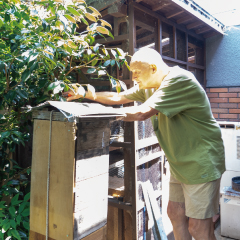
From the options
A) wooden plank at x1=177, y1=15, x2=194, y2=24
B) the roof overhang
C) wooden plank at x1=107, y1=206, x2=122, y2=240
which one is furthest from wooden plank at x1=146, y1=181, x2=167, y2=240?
wooden plank at x1=177, y1=15, x2=194, y2=24

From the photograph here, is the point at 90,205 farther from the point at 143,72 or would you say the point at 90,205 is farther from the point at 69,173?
the point at 143,72

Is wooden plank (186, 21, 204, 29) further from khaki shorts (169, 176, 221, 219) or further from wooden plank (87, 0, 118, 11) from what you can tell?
khaki shorts (169, 176, 221, 219)

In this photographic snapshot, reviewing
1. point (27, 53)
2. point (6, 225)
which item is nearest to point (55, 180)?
point (6, 225)

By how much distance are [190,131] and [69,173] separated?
95cm

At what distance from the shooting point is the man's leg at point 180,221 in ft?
7.38

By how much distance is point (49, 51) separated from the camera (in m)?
1.82

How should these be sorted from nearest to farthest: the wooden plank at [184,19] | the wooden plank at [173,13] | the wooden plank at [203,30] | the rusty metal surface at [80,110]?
the rusty metal surface at [80,110], the wooden plank at [173,13], the wooden plank at [184,19], the wooden plank at [203,30]

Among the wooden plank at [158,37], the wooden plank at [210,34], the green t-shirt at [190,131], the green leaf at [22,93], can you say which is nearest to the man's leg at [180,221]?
the green t-shirt at [190,131]

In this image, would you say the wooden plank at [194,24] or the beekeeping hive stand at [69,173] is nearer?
the beekeeping hive stand at [69,173]

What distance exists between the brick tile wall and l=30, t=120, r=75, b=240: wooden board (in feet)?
10.5

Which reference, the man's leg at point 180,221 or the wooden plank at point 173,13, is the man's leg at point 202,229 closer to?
the man's leg at point 180,221

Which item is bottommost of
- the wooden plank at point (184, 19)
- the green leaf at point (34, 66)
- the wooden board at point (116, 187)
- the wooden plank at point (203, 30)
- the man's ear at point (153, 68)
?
the wooden board at point (116, 187)

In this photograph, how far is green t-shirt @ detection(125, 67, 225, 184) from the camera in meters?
1.88

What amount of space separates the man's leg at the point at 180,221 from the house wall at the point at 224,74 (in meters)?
2.33
